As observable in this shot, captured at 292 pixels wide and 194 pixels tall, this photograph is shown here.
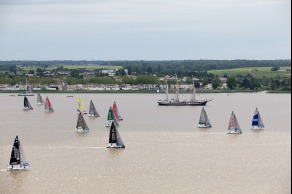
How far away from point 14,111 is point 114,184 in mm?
33025

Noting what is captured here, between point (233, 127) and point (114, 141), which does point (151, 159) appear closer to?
point (114, 141)

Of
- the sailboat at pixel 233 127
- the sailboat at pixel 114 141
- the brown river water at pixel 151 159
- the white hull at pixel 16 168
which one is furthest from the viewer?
the sailboat at pixel 233 127

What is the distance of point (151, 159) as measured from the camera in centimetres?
2758

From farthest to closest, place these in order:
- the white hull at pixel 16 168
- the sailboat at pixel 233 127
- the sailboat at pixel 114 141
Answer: the sailboat at pixel 233 127 < the sailboat at pixel 114 141 < the white hull at pixel 16 168

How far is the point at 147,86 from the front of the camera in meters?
102

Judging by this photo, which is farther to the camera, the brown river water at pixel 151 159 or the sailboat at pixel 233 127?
the sailboat at pixel 233 127

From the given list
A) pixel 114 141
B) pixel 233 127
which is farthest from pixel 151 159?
pixel 233 127

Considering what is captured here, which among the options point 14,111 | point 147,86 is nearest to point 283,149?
point 14,111

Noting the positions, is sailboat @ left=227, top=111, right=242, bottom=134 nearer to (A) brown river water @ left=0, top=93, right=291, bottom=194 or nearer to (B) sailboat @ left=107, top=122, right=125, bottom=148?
(A) brown river water @ left=0, top=93, right=291, bottom=194

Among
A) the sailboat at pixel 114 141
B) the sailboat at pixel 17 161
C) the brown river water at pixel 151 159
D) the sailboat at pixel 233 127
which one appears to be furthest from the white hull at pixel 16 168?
the sailboat at pixel 233 127

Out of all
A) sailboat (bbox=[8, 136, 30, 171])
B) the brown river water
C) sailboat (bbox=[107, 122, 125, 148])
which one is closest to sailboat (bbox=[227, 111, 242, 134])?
the brown river water

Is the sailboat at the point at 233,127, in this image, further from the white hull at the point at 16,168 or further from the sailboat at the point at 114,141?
the white hull at the point at 16,168

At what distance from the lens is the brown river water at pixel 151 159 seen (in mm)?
22719

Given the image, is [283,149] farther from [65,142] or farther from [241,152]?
[65,142]
